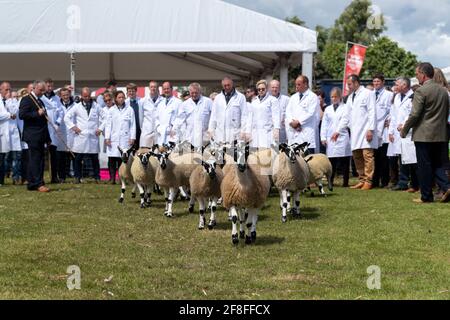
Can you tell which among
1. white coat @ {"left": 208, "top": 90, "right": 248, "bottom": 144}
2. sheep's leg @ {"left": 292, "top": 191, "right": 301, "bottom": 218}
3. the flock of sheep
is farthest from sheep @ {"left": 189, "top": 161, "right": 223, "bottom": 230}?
white coat @ {"left": 208, "top": 90, "right": 248, "bottom": 144}

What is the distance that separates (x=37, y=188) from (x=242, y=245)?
8.35m

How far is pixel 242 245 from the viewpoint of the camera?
8328 millimetres

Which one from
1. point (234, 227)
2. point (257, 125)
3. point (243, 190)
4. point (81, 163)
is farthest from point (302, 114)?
point (81, 163)

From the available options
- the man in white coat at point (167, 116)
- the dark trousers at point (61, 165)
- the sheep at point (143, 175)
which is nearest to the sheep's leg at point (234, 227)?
the sheep at point (143, 175)

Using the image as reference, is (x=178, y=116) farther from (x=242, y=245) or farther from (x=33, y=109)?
(x=242, y=245)

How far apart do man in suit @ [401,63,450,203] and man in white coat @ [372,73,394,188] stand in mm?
3360

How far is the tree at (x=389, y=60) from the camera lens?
54031mm

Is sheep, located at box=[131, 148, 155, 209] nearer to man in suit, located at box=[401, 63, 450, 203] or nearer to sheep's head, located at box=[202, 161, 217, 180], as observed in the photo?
sheep's head, located at box=[202, 161, 217, 180]

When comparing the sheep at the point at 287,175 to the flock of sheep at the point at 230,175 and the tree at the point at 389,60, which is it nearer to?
the flock of sheep at the point at 230,175

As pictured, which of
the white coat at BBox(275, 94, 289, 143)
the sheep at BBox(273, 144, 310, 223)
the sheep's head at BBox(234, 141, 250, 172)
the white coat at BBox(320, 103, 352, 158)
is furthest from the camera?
the white coat at BBox(320, 103, 352, 158)

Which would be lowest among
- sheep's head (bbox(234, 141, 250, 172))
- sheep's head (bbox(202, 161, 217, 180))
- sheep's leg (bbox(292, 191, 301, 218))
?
sheep's leg (bbox(292, 191, 301, 218))

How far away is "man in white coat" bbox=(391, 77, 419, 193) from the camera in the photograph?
1395cm
